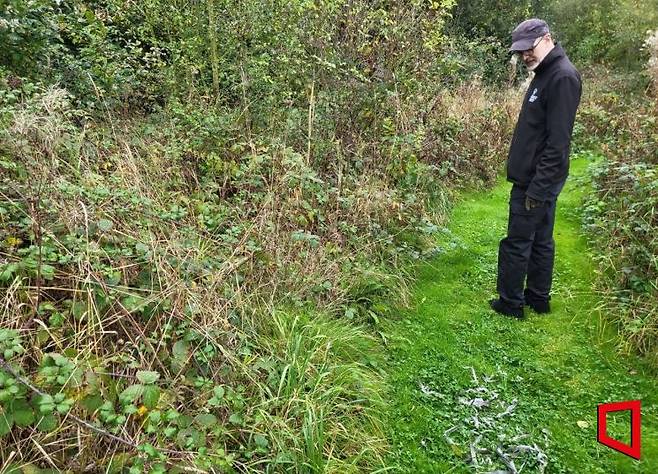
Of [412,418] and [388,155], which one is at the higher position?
[388,155]

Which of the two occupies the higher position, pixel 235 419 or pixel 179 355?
pixel 179 355

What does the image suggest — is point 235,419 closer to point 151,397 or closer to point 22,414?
point 151,397

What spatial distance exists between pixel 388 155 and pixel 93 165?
2591mm

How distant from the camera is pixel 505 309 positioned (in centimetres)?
A: 359

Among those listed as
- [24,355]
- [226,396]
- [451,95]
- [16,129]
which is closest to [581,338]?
[226,396]

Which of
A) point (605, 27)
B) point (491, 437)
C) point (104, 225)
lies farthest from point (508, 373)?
point (605, 27)

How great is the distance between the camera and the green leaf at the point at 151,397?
1.84 m

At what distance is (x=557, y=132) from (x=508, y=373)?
153 cm

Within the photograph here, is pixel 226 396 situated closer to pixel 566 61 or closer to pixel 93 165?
pixel 93 165

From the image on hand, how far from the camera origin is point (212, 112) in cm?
420

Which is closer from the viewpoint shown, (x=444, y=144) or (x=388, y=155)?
(x=388, y=155)

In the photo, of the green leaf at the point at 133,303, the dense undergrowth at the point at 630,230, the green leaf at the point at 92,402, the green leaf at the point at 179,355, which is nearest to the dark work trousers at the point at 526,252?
the dense undergrowth at the point at 630,230

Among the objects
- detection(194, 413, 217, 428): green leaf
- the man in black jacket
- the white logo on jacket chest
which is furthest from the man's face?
detection(194, 413, 217, 428): green leaf

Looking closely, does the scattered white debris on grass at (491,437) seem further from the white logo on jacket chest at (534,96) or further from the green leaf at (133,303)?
the white logo on jacket chest at (534,96)
